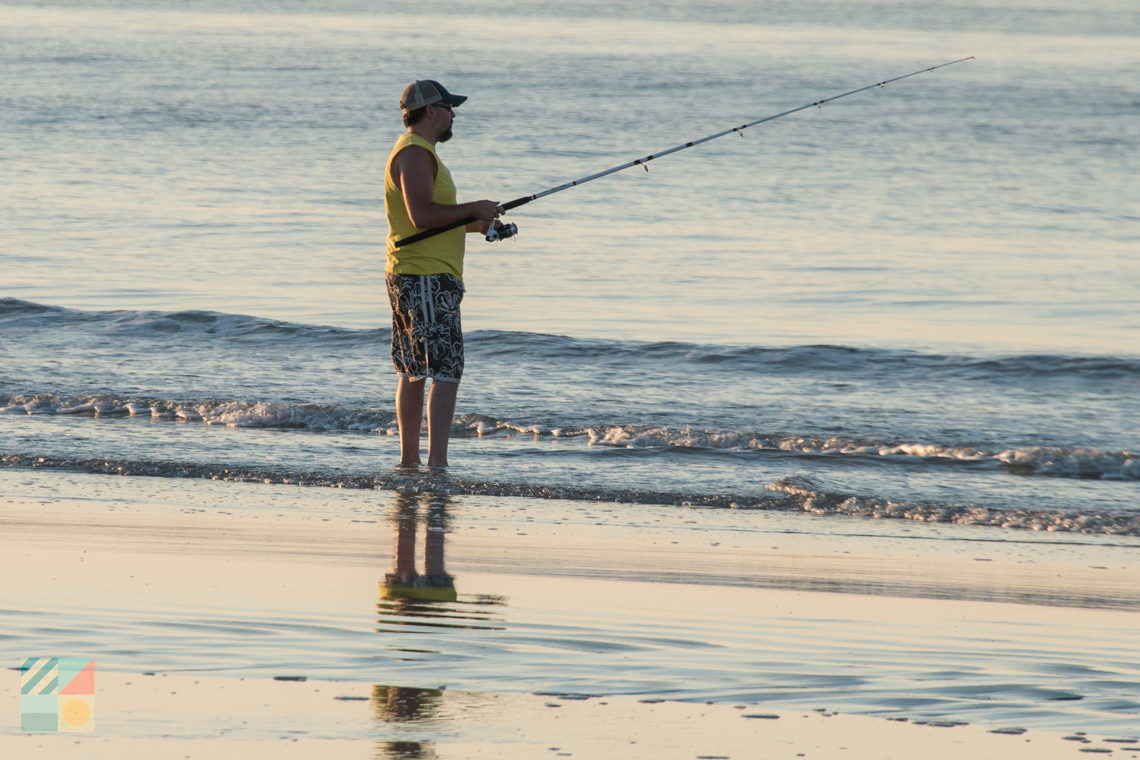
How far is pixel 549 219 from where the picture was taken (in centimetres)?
1582

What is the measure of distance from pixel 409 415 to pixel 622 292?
593cm

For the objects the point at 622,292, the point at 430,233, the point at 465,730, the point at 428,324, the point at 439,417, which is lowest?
the point at 465,730

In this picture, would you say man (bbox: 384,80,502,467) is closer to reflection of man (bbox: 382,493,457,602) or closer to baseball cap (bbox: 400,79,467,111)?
baseball cap (bbox: 400,79,467,111)

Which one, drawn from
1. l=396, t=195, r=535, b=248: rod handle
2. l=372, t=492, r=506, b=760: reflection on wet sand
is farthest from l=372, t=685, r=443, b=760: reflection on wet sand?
l=396, t=195, r=535, b=248: rod handle

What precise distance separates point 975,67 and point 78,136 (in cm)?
2157

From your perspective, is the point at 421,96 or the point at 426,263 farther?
the point at 426,263

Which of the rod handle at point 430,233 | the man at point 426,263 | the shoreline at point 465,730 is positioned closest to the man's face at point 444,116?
the man at point 426,263

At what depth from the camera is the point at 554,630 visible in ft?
13.2

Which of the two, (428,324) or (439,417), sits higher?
(428,324)

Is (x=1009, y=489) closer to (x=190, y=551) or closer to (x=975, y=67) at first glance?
(x=190, y=551)

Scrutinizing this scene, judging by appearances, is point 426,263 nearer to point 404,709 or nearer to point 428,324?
point 428,324

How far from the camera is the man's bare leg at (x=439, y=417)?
6.22 metres

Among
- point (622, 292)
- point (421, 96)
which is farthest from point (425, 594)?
point (622, 292)

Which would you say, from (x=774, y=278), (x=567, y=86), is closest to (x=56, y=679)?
(x=774, y=278)
